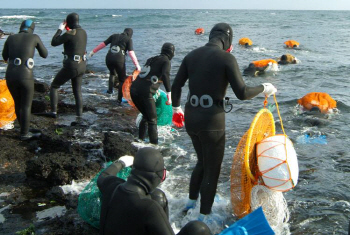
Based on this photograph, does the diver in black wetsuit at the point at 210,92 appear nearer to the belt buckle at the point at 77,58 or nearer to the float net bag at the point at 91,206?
the float net bag at the point at 91,206

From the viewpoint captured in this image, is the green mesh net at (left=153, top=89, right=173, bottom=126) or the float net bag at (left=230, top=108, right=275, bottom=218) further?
the green mesh net at (left=153, top=89, right=173, bottom=126)

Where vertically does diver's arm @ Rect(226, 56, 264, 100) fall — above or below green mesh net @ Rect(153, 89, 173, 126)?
above

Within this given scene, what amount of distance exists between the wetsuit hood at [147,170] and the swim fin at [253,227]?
1.11m

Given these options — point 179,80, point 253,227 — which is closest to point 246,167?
point 253,227

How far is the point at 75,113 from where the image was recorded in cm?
920

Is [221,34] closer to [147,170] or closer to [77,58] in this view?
[147,170]

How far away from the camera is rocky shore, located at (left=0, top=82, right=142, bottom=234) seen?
174 inches

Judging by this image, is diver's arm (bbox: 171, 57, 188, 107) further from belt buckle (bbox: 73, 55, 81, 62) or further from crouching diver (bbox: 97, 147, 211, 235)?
belt buckle (bbox: 73, 55, 81, 62)

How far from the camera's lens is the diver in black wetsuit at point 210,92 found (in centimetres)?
405

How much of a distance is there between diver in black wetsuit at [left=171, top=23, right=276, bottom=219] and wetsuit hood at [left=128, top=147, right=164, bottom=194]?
1635mm

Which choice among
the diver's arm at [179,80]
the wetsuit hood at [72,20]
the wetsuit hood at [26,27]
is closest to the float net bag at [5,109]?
the wetsuit hood at [26,27]

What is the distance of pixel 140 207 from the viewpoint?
8.37 ft

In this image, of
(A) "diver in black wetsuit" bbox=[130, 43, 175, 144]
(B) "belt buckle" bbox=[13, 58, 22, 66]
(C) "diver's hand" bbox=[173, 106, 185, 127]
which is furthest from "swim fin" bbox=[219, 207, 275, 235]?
(B) "belt buckle" bbox=[13, 58, 22, 66]

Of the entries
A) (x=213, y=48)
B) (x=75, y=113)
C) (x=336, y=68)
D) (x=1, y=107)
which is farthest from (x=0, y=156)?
(x=336, y=68)
